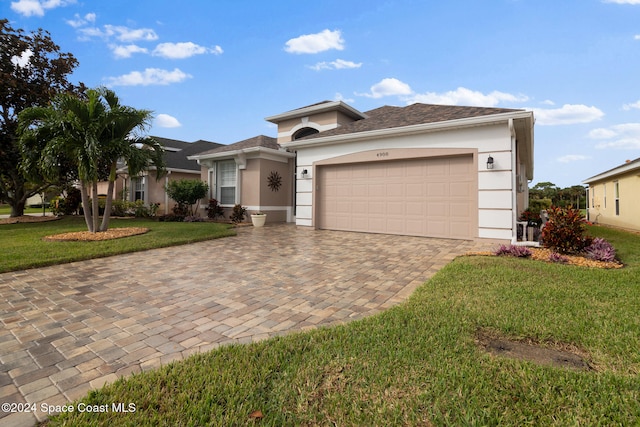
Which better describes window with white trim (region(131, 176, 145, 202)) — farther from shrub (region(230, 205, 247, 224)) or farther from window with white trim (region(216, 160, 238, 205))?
shrub (region(230, 205, 247, 224))

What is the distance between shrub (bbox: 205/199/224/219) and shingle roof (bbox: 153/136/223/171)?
3508 millimetres

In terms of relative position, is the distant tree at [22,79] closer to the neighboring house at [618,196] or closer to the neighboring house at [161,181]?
the neighboring house at [161,181]

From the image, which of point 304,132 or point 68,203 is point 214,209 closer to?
point 304,132

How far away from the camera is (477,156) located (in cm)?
804

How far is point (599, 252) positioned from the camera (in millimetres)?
5820

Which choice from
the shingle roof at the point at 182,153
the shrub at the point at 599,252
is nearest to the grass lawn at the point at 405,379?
the shrub at the point at 599,252

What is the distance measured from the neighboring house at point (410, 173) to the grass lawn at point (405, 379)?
16.9 feet

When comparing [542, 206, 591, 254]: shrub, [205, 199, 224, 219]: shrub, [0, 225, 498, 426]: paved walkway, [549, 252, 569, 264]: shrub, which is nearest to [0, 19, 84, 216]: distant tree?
[205, 199, 224, 219]: shrub

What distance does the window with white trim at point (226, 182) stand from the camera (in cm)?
1438

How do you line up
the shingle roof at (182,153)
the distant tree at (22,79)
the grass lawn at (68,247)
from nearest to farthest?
the grass lawn at (68,247), the distant tree at (22,79), the shingle roof at (182,153)

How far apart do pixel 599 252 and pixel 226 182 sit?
13.6 m

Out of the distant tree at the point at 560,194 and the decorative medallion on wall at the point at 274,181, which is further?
the distant tree at the point at 560,194

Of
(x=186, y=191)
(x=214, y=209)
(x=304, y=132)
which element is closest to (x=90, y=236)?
(x=186, y=191)

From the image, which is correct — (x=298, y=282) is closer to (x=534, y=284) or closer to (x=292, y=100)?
(x=534, y=284)
